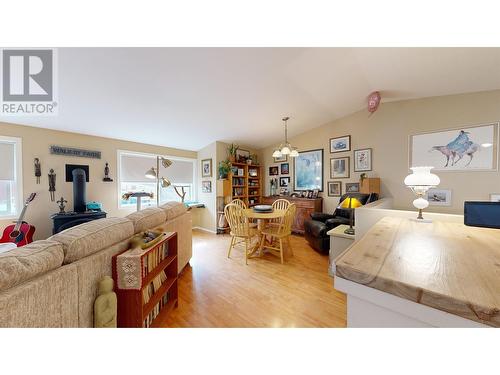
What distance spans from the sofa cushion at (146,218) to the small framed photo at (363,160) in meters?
3.76

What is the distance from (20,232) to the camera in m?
2.36

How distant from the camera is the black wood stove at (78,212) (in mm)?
2650

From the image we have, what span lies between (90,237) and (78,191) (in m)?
2.58

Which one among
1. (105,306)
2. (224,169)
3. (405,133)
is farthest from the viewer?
(224,169)

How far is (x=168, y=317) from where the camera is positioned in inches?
59.9

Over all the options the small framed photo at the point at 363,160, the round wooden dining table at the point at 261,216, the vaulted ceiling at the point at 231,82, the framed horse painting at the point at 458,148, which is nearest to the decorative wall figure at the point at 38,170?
the vaulted ceiling at the point at 231,82

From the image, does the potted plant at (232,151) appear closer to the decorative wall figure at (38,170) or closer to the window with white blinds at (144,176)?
the window with white blinds at (144,176)

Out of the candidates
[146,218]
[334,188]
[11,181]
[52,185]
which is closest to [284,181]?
[334,188]

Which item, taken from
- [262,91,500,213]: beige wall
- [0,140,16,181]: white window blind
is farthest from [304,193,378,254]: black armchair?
[0,140,16,181]: white window blind

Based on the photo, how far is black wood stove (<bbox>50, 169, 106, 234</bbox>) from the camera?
2650 millimetres

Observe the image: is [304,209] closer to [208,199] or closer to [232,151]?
[232,151]

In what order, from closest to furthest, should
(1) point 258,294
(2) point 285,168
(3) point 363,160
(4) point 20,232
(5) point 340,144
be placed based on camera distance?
(1) point 258,294, (4) point 20,232, (3) point 363,160, (5) point 340,144, (2) point 285,168
